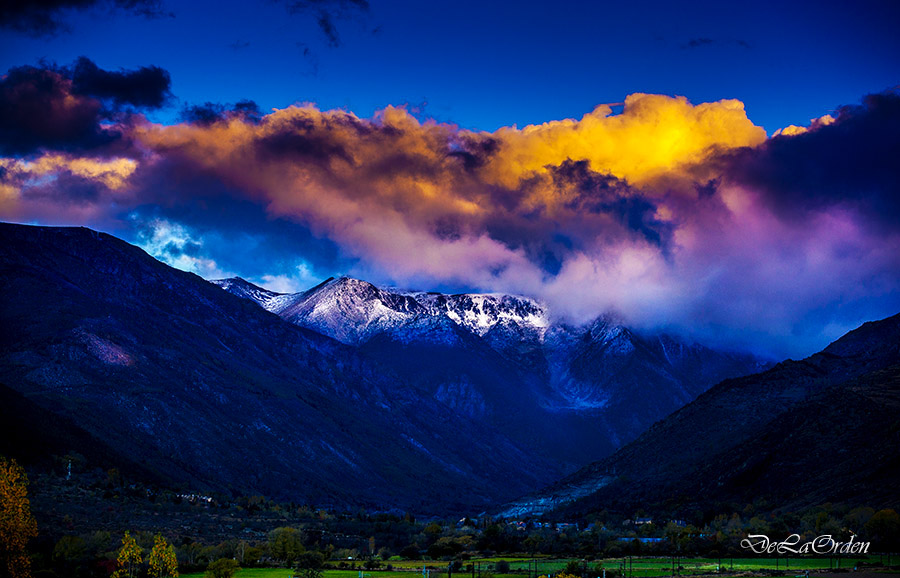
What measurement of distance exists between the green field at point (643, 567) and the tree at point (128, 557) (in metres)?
5.54

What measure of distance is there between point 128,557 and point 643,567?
5124 cm

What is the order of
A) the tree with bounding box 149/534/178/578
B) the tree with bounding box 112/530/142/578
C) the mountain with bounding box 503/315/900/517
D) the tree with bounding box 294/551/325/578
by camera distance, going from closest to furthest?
the tree with bounding box 112/530/142/578
the tree with bounding box 149/534/178/578
the tree with bounding box 294/551/325/578
the mountain with bounding box 503/315/900/517

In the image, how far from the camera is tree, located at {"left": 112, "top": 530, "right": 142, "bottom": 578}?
7962 cm

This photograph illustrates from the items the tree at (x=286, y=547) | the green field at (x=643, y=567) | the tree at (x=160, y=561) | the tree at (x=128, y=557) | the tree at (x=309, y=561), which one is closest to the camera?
the tree at (x=128, y=557)

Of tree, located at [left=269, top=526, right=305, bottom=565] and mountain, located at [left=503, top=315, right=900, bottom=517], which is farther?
mountain, located at [left=503, top=315, right=900, bottom=517]

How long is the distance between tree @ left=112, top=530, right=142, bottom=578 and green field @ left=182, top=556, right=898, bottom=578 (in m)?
5.54

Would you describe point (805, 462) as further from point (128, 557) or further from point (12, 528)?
point (12, 528)

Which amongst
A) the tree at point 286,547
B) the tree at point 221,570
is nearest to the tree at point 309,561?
the tree at point 286,547

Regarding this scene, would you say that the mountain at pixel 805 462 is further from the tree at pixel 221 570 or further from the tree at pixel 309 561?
the tree at pixel 221 570

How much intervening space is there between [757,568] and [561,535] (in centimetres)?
5309

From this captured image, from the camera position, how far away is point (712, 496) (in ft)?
563

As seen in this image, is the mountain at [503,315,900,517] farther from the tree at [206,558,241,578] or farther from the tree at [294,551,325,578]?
the tree at [206,558,241,578]

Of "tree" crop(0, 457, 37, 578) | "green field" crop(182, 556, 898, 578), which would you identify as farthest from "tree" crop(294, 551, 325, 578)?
"tree" crop(0, 457, 37, 578)

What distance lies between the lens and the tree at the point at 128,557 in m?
79.6
